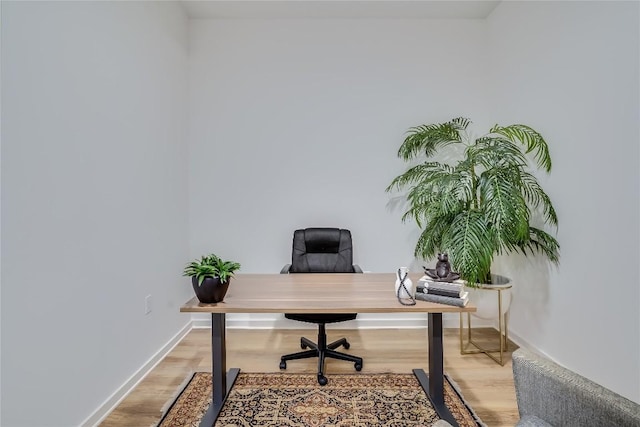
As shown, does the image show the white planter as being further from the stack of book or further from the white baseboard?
the white baseboard

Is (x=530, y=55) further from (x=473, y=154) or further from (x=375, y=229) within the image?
Answer: (x=375, y=229)

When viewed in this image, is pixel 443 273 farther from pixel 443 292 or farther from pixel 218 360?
pixel 218 360

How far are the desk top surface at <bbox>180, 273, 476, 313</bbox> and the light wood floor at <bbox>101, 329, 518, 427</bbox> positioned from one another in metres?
0.72

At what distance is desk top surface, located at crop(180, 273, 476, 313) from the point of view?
146cm

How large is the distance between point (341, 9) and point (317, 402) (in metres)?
3.15

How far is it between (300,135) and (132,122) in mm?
1414

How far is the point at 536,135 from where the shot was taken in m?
2.20

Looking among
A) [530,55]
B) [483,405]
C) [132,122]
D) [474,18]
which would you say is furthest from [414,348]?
[474,18]

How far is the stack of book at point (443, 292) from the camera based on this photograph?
4.93 ft

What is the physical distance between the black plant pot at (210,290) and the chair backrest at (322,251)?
1004 mm

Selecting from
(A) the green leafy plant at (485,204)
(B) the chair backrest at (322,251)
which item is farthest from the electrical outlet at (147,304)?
(A) the green leafy plant at (485,204)

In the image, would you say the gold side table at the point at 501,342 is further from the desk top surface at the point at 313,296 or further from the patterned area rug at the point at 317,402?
the desk top surface at the point at 313,296

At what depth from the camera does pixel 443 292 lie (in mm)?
1531

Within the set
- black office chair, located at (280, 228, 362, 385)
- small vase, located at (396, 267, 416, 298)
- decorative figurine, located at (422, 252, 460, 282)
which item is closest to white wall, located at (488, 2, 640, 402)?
decorative figurine, located at (422, 252, 460, 282)
